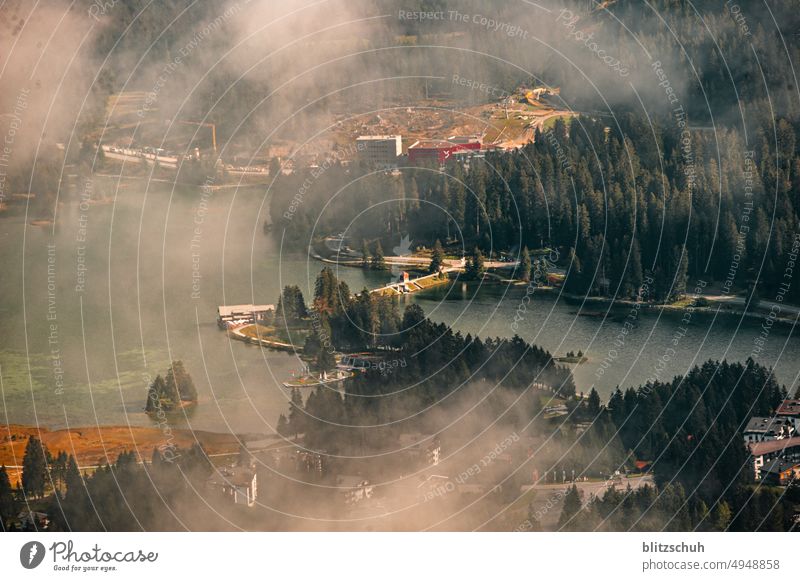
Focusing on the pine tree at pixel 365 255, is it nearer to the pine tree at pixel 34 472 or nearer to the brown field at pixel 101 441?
the brown field at pixel 101 441

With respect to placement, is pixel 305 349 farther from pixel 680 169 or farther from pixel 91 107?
pixel 91 107

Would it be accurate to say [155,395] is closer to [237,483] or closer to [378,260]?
[237,483]

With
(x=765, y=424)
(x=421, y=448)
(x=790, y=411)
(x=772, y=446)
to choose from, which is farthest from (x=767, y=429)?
(x=421, y=448)

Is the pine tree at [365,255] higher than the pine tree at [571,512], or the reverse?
the pine tree at [365,255]

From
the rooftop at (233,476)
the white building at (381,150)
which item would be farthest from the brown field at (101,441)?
the white building at (381,150)

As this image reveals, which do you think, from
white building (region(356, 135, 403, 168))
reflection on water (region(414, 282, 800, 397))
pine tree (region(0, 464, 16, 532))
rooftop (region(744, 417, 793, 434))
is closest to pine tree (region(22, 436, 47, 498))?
pine tree (region(0, 464, 16, 532))
